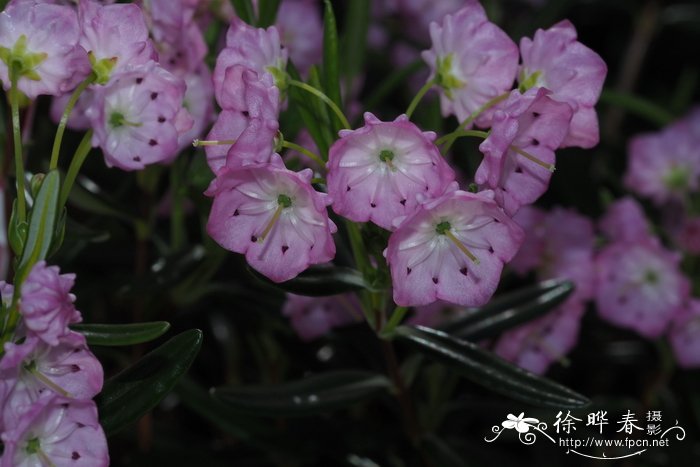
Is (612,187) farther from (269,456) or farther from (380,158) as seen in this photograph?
(380,158)

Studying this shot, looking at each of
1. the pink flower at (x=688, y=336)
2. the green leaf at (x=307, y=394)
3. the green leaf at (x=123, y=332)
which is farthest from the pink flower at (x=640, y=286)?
the green leaf at (x=123, y=332)

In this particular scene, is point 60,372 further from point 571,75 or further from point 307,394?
point 571,75

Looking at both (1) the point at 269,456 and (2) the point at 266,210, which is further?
(1) the point at 269,456

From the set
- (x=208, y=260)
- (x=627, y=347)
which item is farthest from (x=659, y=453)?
(x=208, y=260)

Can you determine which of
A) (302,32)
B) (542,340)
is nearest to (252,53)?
(542,340)

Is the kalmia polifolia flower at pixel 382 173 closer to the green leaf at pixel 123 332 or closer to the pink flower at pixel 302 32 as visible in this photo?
the green leaf at pixel 123 332

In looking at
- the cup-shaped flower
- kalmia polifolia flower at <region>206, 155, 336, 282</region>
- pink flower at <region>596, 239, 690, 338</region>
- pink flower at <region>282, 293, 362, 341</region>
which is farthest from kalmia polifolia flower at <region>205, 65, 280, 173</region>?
pink flower at <region>596, 239, 690, 338</region>
